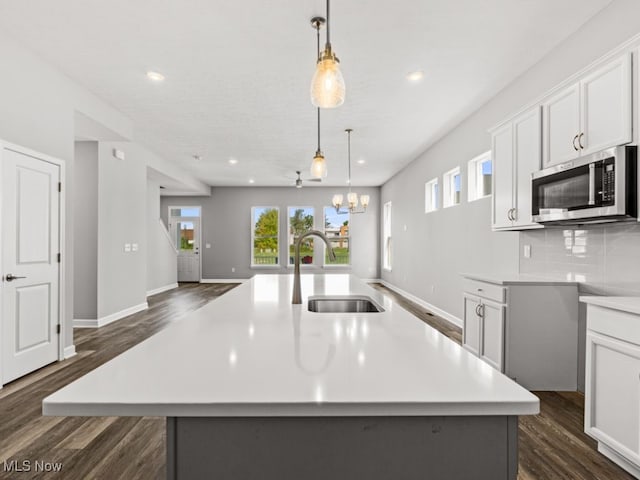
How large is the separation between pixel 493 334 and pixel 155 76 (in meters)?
3.97

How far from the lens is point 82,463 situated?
76.1 inches

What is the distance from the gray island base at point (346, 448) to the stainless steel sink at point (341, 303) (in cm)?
130

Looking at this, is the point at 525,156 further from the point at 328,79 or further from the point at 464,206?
the point at 328,79

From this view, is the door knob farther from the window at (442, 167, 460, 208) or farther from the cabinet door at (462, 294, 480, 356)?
the window at (442, 167, 460, 208)

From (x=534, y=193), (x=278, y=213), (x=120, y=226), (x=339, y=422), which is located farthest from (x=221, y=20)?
(x=278, y=213)

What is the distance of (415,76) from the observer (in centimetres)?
358

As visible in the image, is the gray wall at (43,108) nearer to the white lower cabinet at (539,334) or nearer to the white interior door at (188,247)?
the white lower cabinet at (539,334)

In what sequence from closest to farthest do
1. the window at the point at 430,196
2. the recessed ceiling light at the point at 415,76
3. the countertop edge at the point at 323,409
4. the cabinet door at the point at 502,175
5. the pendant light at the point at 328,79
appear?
the countertop edge at the point at 323,409
the pendant light at the point at 328,79
the cabinet door at the point at 502,175
the recessed ceiling light at the point at 415,76
the window at the point at 430,196

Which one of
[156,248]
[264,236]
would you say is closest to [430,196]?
[264,236]

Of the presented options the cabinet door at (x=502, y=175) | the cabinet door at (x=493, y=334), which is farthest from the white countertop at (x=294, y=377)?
the cabinet door at (x=502, y=175)

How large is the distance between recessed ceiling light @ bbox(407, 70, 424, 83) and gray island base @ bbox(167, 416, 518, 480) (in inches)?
135

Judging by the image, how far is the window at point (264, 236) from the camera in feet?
34.6

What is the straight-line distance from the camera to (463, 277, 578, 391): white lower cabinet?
286 cm

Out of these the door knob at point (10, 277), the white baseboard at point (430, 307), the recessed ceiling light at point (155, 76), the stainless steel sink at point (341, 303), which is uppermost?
the recessed ceiling light at point (155, 76)
